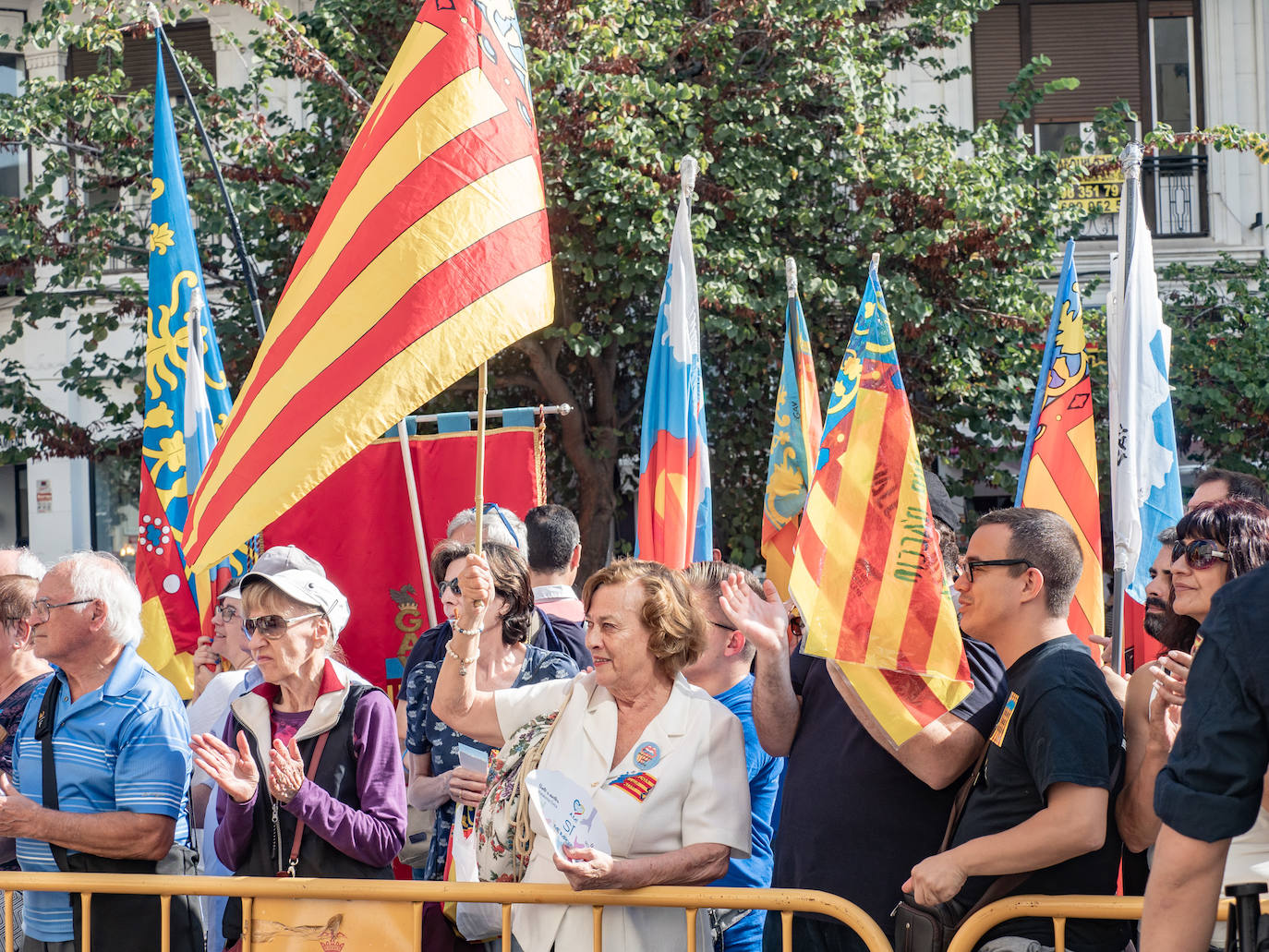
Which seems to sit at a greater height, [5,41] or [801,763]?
[5,41]

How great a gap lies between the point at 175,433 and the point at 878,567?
453cm

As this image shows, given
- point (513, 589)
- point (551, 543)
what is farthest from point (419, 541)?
point (513, 589)

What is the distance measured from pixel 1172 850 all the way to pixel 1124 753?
989mm

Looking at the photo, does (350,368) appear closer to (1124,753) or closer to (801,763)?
(801,763)

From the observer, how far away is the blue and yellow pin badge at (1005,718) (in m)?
2.94

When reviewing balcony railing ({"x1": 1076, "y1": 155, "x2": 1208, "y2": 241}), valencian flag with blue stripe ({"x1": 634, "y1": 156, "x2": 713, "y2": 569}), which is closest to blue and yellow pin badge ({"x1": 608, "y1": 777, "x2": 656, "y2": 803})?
valencian flag with blue stripe ({"x1": 634, "y1": 156, "x2": 713, "y2": 569})

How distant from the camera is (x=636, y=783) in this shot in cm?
317

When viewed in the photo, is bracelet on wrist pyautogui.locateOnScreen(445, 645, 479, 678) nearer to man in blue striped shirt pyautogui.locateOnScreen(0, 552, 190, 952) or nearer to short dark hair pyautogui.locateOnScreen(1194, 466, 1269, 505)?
man in blue striped shirt pyautogui.locateOnScreen(0, 552, 190, 952)

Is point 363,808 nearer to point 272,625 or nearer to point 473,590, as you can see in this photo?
point 272,625

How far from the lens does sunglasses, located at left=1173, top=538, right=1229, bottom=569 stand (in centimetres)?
333

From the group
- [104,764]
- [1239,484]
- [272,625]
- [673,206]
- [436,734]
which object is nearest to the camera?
[104,764]

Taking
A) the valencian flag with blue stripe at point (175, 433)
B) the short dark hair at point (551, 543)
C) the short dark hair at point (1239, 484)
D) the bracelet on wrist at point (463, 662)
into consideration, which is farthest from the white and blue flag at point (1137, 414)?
the valencian flag with blue stripe at point (175, 433)

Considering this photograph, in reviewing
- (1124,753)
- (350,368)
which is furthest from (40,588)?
(1124,753)

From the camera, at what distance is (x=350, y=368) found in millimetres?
3355
